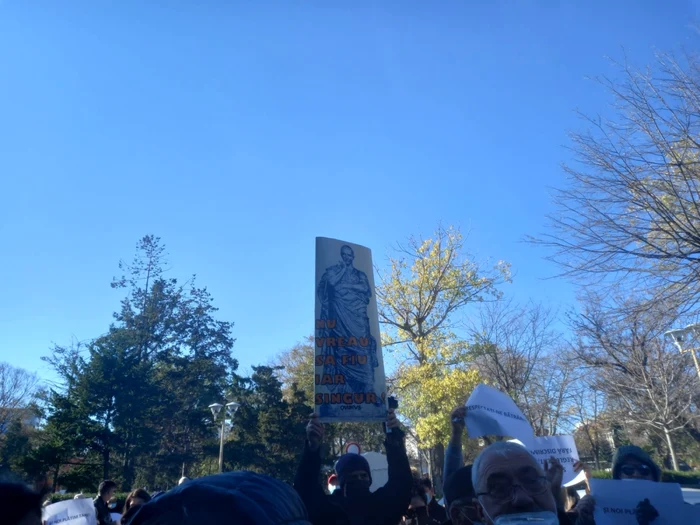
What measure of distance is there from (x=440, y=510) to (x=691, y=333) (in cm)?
626

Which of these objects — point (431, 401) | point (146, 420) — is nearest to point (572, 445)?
point (431, 401)

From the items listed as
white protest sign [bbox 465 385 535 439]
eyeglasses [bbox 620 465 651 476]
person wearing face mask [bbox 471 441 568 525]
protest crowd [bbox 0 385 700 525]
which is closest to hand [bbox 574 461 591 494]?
protest crowd [bbox 0 385 700 525]

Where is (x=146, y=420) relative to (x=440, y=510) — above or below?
above

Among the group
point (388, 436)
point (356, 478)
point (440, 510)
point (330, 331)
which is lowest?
point (440, 510)

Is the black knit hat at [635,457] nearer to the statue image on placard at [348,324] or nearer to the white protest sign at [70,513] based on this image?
the statue image on placard at [348,324]

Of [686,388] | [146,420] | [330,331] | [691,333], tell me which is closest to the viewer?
[330,331]

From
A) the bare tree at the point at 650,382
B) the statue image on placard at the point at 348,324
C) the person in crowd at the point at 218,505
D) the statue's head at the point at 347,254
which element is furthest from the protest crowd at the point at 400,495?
the bare tree at the point at 650,382

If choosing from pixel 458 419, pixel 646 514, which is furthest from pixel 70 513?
pixel 646 514

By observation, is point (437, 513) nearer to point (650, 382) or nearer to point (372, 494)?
point (372, 494)

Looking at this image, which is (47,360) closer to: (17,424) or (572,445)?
(17,424)

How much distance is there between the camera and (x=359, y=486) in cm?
380

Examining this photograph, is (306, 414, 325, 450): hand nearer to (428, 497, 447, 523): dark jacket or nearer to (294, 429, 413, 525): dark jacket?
(294, 429, 413, 525): dark jacket

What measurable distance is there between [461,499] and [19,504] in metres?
2.41

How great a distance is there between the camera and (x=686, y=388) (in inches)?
728
